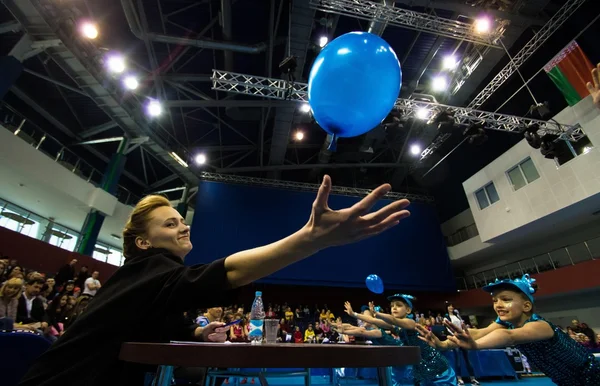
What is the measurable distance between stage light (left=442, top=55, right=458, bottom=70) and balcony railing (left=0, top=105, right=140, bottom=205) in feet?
45.2

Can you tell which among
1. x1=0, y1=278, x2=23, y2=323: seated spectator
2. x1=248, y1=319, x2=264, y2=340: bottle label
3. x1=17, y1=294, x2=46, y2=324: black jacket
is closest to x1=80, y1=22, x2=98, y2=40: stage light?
x1=17, y1=294, x2=46, y2=324: black jacket

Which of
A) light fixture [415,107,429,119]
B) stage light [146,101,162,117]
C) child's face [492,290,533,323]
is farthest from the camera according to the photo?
stage light [146,101,162,117]

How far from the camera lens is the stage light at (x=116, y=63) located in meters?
8.49

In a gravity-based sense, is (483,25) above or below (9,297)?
above

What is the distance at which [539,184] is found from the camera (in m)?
9.80

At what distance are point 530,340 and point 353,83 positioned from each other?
1.99 metres

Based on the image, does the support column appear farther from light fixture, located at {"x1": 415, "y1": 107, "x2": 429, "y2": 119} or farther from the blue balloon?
the blue balloon

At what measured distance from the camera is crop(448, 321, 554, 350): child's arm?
5.28ft

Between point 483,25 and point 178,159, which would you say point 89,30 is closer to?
point 178,159

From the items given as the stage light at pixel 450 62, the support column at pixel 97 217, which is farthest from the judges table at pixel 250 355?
the support column at pixel 97 217

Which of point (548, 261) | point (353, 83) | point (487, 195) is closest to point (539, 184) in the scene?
point (487, 195)

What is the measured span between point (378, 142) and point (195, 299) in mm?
12426

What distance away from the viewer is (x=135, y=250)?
113cm

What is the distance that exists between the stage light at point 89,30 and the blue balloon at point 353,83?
8.42 metres
